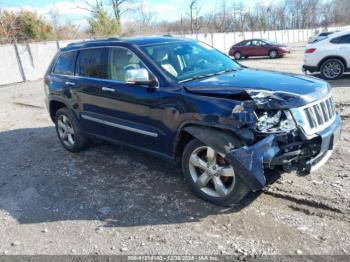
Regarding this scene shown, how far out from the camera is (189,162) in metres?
4.18

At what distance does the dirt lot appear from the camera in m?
3.47

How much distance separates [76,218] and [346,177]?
331 centimetres

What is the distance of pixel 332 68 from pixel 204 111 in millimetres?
9609

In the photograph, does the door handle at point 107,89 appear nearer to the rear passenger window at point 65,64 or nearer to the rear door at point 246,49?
the rear passenger window at point 65,64

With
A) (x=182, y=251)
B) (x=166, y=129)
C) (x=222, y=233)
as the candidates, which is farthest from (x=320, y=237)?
(x=166, y=129)

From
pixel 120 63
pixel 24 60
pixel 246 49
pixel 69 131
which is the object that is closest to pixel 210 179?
pixel 120 63

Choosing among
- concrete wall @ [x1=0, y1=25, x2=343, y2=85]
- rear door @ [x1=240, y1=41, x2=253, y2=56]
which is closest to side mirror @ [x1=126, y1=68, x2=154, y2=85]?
concrete wall @ [x1=0, y1=25, x2=343, y2=85]

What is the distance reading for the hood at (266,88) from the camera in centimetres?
362

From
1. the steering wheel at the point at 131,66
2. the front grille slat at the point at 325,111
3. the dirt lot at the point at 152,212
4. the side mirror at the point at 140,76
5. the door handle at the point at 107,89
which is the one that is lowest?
the dirt lot at the point at 152,212

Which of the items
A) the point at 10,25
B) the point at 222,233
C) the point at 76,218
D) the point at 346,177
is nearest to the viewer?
the point at 222,233

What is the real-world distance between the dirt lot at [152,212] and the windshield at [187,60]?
4.70ft

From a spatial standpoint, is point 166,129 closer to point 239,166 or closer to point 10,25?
point 239,166

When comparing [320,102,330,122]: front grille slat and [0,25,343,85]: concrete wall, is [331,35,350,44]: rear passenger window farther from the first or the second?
[0,25,343,85]: concrete wall

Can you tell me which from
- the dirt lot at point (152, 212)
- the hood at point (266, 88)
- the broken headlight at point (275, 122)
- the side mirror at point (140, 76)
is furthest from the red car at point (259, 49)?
the broken headlight at point (275, 122)
